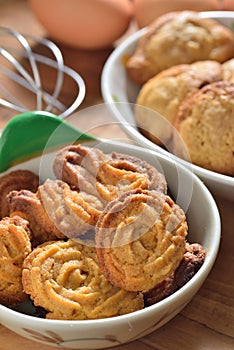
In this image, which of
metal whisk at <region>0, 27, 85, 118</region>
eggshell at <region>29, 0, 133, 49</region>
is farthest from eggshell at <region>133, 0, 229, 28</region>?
metal whisk at <region>0, 27, 85, 118</region>

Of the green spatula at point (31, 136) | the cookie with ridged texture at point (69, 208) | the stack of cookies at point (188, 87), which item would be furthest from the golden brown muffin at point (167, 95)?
the cookie with ridged texture at point (69, 208)

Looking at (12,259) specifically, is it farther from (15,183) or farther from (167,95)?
(167,95)

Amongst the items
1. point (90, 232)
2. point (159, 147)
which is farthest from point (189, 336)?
point (159, 147)

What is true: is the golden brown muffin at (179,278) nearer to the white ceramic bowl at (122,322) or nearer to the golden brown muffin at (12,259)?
the white ceramic bowl at (122,322)

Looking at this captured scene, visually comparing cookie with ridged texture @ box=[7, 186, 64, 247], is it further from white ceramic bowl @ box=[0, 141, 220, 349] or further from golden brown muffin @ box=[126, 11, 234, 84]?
golden brown muffin @ box=[126, 11, 234, 84]

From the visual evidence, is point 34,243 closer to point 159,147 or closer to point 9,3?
point 159,147

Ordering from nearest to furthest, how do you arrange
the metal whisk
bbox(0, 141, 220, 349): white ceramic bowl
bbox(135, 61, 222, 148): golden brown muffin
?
bbox(0, 141, 220, 349): white ceramic bowl < bbox(135, 61, 222, 148): golden brown muffin < the metal whisk

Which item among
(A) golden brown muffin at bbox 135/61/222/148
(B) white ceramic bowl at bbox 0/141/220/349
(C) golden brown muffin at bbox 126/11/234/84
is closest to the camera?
(B) white ceramic bowl at bbox 0/141/220/349

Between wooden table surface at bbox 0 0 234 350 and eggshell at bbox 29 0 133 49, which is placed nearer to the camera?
wooden table surface at bbox 0 0 234 350
